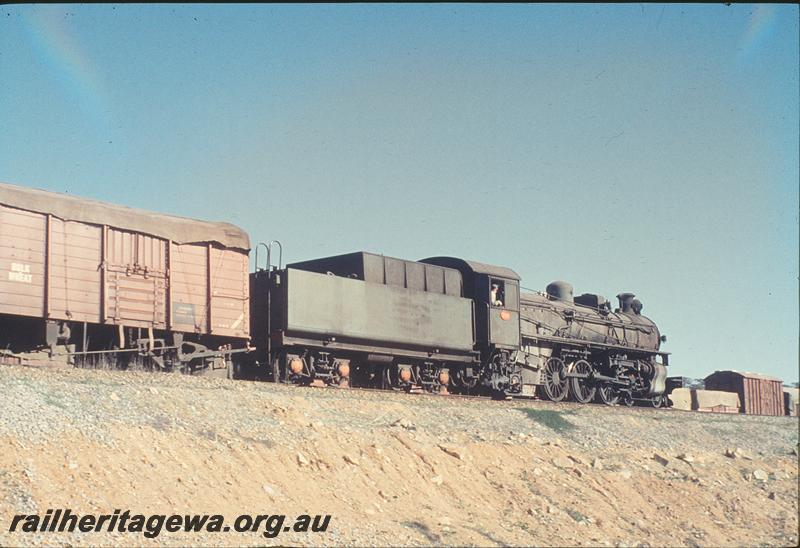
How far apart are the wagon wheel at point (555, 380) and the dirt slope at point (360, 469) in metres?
5.57

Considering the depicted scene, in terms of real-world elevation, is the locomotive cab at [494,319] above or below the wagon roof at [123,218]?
below

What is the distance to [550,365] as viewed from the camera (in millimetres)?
25500

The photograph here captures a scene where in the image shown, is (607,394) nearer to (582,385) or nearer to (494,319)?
(582,385)

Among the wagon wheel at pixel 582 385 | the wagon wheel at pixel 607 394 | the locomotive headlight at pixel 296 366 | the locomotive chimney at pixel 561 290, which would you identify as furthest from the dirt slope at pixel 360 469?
the locomotive chimney at pixel 561 290

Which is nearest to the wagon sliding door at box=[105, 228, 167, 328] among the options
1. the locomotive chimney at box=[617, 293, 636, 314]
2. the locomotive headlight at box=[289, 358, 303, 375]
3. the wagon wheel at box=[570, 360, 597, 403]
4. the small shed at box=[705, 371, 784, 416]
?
the locomotive headlight at box=[289, 358, 303, 375]

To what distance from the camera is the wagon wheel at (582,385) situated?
1022 inches

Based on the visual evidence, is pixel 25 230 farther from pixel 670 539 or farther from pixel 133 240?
pixel 670 539

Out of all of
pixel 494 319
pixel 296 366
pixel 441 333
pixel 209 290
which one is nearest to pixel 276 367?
pixel 296 366

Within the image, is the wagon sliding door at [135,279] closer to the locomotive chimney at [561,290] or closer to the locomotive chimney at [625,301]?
the locomotive chimney at [561,290]

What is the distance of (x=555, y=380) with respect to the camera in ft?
82.6

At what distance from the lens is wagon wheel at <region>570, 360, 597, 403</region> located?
25953 mm

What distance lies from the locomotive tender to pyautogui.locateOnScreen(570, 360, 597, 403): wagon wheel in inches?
3.2

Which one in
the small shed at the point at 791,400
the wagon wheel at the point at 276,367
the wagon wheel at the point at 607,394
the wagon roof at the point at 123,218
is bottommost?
the small shed at the point at 791,400

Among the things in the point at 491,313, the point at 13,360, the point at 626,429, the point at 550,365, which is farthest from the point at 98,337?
the point at 550,365
